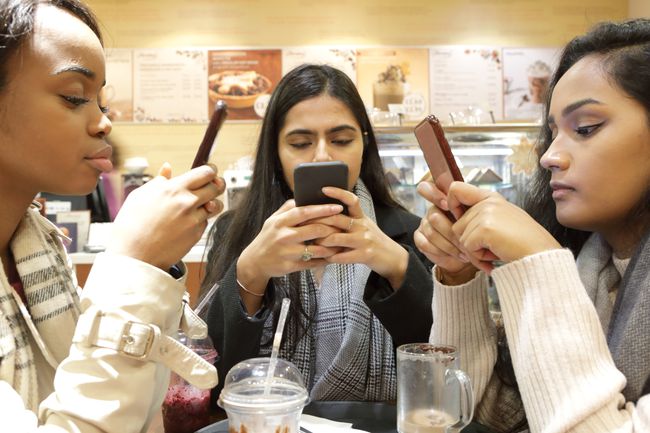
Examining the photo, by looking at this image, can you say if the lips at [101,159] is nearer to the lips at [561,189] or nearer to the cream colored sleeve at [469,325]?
the cream colored sleeve at [469,325]

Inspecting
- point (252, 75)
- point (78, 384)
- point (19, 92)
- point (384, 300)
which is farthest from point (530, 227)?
point (252, 75)

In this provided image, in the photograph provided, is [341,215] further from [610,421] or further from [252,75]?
[252,75]

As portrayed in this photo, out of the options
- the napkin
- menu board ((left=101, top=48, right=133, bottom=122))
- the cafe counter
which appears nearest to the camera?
the napkin

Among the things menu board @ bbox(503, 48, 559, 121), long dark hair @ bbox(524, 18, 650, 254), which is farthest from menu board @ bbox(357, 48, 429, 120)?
long dark hair @ bbox(524, 18, 650, 254)

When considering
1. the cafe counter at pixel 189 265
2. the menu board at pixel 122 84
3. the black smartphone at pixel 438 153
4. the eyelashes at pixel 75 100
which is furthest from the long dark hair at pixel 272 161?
the menu board at pixel 122 84

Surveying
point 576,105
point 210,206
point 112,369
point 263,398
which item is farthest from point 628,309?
point 112,369

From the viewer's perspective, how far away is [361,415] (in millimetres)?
1102

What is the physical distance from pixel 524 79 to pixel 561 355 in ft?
15.8

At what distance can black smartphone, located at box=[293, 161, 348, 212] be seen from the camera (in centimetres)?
123

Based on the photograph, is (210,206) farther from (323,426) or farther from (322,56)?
(322,56)

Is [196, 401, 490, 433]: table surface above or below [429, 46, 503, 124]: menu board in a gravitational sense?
below

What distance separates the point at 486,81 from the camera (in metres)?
5.19

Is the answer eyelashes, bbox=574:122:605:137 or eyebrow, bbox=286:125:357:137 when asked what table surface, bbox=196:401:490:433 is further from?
eyebrow, bbox=286:125:357:137

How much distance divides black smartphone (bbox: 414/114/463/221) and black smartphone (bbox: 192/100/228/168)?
14.5 inches
